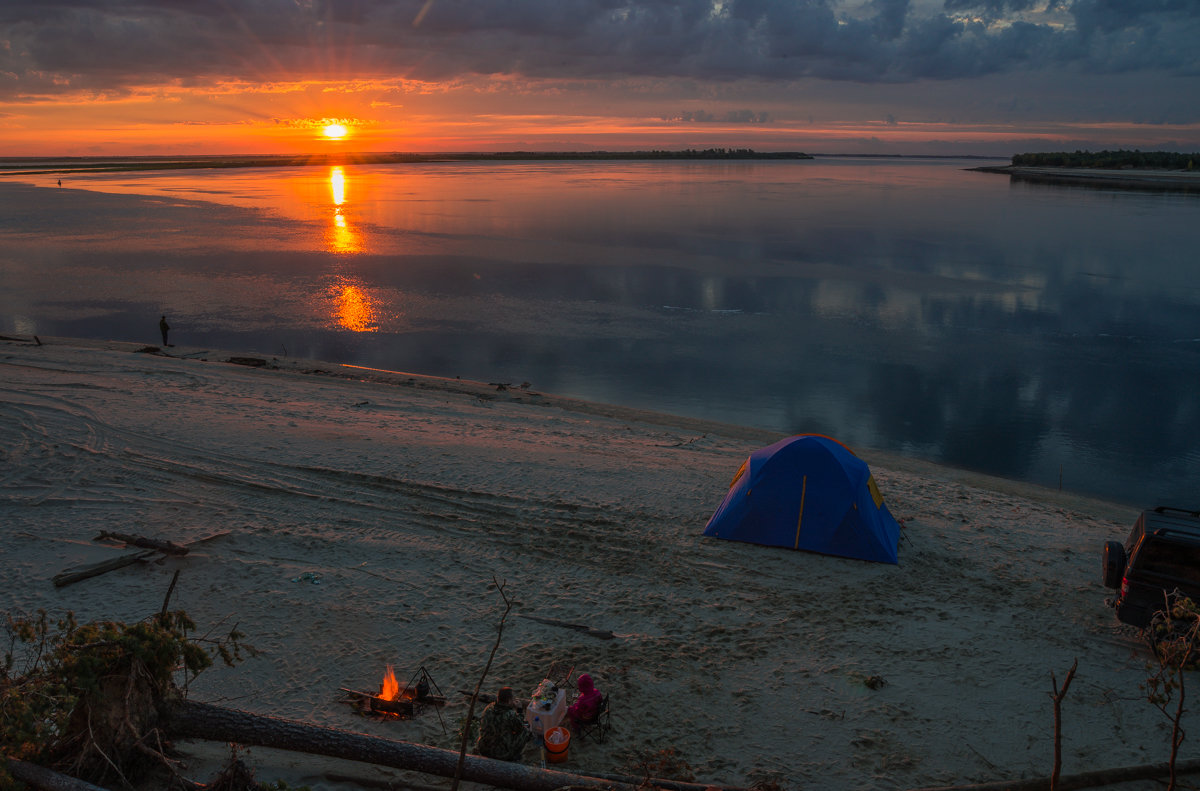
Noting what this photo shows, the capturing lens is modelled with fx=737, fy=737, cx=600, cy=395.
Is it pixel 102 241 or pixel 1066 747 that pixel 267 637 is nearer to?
pixel 1066 747

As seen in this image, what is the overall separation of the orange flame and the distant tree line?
19308cm

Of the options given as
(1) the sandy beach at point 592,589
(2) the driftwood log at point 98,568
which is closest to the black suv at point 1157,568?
(1) the sandy beach at point 592,589

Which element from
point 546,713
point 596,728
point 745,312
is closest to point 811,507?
point 596,728

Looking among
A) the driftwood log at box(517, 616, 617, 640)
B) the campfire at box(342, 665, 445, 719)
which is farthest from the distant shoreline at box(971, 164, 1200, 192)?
the campfire at box(342, 665, 445, 719)

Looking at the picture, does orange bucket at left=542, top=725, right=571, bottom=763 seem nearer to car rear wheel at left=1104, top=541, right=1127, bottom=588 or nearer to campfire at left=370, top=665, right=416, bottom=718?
campfire at left=370, top=665, right=416, bottom=718

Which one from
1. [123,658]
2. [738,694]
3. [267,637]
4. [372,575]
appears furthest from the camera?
[372,575]

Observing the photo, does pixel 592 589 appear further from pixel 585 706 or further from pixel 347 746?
pixel 347 746

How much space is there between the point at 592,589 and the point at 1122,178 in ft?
577

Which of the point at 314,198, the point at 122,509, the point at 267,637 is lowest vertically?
the point at 267,637

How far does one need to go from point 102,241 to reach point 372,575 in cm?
5744

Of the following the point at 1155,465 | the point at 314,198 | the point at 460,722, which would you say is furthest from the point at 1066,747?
the point at 314,198

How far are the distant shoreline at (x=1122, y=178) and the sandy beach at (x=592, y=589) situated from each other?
139 metres

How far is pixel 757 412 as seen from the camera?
864 inches

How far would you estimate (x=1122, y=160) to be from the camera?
172 metres
